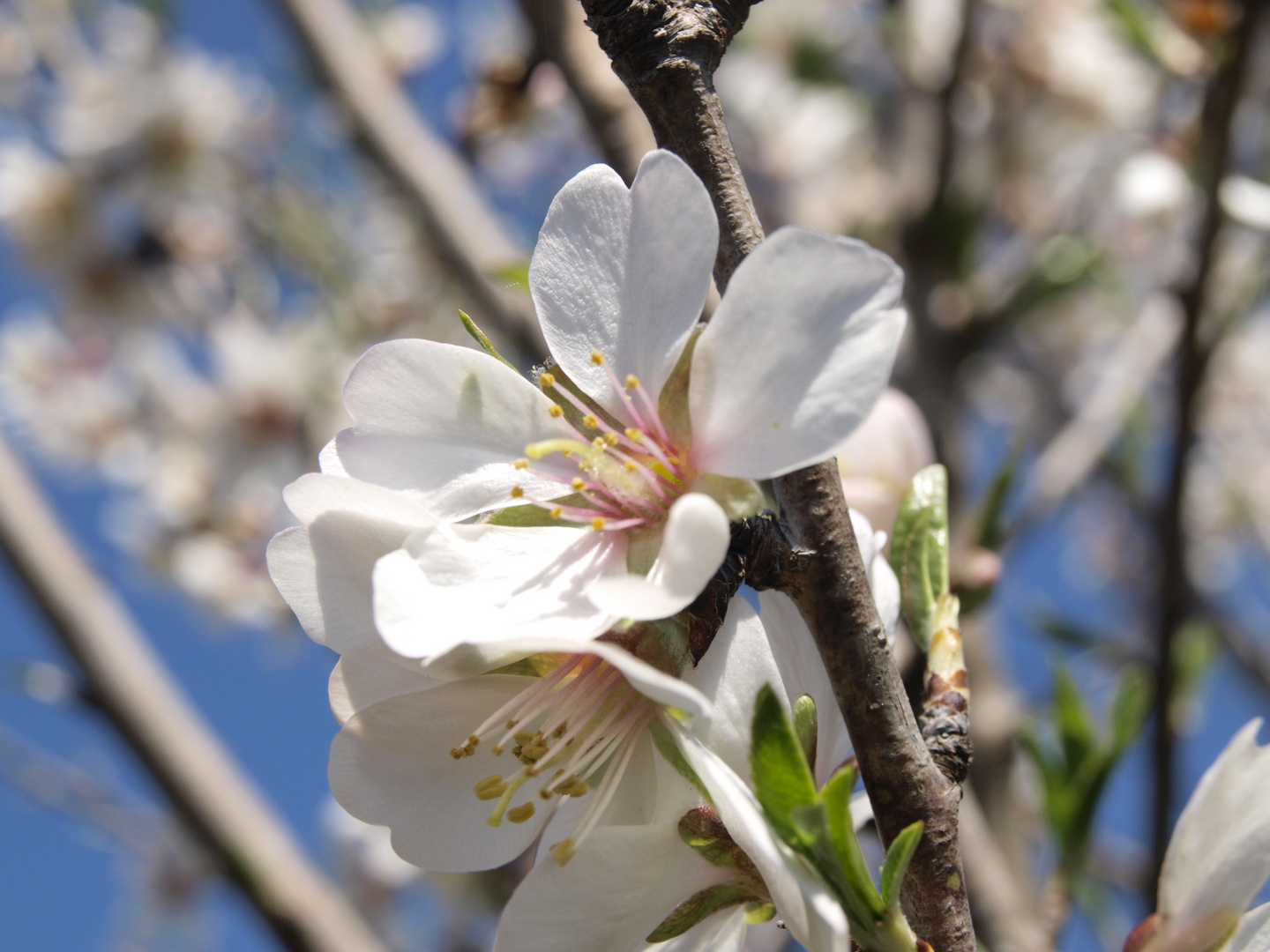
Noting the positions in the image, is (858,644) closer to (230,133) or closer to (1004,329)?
(1004,329)

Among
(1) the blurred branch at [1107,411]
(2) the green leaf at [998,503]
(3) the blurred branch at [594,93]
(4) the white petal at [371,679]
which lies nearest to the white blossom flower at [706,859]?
(4) the white petal at [371,679]

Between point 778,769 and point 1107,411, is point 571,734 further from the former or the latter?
point 1107,411

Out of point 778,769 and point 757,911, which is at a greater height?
point 778,769

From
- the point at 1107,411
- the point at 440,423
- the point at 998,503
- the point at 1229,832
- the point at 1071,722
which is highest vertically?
the point at 440,423

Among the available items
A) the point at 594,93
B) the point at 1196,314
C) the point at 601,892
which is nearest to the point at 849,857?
the point at 601,892

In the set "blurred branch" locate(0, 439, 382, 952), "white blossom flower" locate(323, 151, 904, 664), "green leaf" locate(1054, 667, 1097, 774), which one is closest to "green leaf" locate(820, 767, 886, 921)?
"white blossom flower" locate(323, 151, 904, 664)

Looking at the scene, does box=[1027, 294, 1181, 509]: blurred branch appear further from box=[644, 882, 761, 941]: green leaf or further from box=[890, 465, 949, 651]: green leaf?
box=[644, 882, 761, 941]: green leaf
